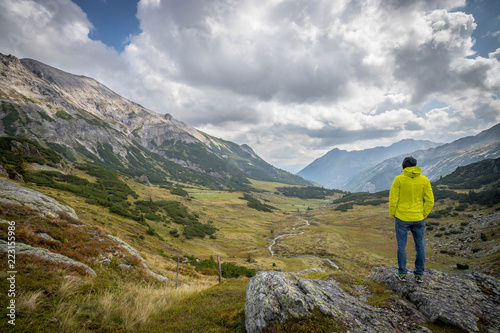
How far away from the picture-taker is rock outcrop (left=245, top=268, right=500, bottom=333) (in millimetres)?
5793

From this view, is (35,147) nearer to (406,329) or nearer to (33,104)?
(406,329)

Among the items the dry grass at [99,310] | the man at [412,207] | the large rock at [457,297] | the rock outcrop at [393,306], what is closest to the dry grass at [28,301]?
the dry grass at [99,310]

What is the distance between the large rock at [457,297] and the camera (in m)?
5.88

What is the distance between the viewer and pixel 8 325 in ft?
15.9

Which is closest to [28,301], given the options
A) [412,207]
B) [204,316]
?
[204,316]

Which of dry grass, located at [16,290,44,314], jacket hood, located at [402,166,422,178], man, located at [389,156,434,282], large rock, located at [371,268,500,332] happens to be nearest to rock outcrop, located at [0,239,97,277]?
dry grass, located at [16,290,44,314]

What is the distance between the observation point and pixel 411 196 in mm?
7684

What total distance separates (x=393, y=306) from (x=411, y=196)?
4.12m

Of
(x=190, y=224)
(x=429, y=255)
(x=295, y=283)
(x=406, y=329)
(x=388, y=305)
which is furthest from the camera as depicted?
(x=190, y=224)

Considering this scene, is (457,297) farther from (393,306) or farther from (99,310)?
(99,310)

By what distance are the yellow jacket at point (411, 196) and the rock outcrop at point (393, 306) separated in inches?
108

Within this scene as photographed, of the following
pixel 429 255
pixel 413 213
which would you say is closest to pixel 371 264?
pixel 429 255

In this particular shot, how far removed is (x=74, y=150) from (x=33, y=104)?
196ft

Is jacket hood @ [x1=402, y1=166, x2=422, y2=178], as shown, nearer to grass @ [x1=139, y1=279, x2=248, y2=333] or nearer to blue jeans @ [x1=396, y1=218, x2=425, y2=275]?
blue jeans @ [x1=396, y1=218, x2=425, y2=275]
